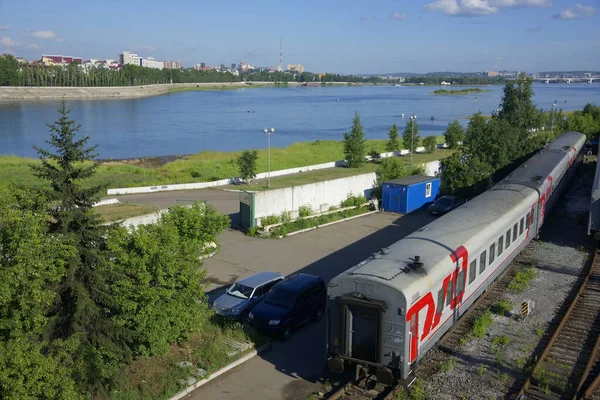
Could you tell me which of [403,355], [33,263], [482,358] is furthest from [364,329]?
[33,263]

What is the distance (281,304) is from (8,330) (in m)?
6.99

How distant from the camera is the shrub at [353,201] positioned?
29.8 metres

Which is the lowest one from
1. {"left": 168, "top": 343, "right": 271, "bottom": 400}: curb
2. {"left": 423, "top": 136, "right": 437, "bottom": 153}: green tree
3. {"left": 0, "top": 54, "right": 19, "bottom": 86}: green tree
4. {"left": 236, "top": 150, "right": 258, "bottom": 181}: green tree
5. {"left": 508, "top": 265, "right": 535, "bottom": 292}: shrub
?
{"left": 168, "top": 343, "right": 271, "bottom": 400}: curb

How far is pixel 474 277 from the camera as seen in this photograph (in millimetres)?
14078

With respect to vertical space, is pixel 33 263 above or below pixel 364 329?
above

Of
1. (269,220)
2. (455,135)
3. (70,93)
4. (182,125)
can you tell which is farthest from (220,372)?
(70,93)

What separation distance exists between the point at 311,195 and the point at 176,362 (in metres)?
16.5

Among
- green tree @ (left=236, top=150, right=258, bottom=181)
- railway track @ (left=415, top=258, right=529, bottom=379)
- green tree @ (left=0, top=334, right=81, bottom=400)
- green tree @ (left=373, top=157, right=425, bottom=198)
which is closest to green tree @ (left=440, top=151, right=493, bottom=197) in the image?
green tree @ (left=373, top=157, right=425, bottom=198)

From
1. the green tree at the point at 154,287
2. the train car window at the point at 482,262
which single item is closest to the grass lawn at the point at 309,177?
the train car window at the point at 482,262

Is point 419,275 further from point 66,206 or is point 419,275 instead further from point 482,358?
point 66,206

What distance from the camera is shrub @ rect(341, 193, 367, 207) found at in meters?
29.8

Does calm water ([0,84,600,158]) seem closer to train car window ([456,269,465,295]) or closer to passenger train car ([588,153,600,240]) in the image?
passenger train car ([588,153,600,240])

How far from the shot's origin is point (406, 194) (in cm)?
2864

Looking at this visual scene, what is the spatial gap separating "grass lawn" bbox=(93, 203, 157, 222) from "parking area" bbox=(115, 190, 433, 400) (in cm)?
298
